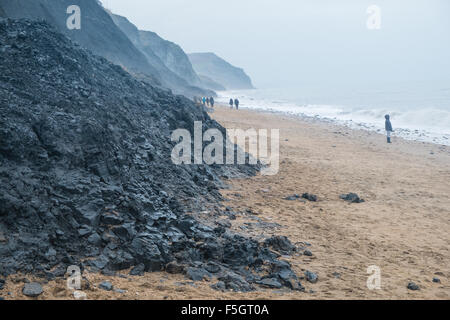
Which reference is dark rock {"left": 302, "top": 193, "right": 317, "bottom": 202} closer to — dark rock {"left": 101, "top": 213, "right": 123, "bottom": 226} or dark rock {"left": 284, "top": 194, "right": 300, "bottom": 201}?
dark rock {"left": 284, "top": 194, "right": 300, "bottom": 201}

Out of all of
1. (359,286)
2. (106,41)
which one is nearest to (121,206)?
(359,286)

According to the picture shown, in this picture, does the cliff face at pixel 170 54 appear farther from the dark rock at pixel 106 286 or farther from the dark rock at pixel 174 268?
the dark rock at pixel 106 286

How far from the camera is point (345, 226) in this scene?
8250mm

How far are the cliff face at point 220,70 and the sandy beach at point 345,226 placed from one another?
145277mm

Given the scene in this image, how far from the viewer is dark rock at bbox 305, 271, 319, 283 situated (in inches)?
221

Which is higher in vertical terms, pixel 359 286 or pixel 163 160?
pixel 163 160

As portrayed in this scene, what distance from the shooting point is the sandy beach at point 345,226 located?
5.07m

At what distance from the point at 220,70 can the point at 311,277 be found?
17113 cm

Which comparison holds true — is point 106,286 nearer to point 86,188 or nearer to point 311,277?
point 86,188

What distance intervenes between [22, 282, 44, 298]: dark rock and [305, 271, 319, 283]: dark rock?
4.00 m

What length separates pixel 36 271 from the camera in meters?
4.73

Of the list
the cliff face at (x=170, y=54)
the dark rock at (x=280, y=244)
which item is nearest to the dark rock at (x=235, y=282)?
the dark rock at (x=280, y=244)

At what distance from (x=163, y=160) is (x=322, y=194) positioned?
516 centimetres

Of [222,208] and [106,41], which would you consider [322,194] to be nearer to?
[222,208]
